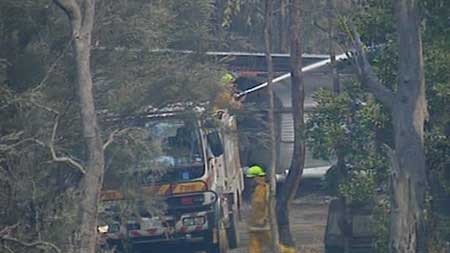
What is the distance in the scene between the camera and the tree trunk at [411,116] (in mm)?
13805

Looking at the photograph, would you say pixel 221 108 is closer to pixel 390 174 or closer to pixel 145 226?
pixel 145 226

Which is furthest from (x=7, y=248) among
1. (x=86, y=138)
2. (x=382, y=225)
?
(x=382, y=225)

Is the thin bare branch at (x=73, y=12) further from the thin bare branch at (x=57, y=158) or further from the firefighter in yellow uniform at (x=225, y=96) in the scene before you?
the firefighter in yellow uniform at (x=225, y=96)

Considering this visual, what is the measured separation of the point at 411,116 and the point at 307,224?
39.2 feet

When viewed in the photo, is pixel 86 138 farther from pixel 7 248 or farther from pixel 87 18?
pixel 7 248

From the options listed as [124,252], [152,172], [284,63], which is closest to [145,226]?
[124,252]

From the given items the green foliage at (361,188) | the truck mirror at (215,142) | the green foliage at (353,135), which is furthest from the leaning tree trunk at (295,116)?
the green foliage at (361,188)

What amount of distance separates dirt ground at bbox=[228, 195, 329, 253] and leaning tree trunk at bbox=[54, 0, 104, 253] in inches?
317

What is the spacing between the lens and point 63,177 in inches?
598

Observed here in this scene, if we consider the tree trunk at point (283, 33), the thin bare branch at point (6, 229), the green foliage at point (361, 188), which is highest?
the tree trunk at point (283, 33)

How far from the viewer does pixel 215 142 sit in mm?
19062

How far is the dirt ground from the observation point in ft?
70.9

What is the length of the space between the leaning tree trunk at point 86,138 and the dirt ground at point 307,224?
8.04 m

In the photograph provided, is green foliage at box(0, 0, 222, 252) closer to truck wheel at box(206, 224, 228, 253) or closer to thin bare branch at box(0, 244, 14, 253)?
thin bare branch at box(0, 244, 14, 253)
